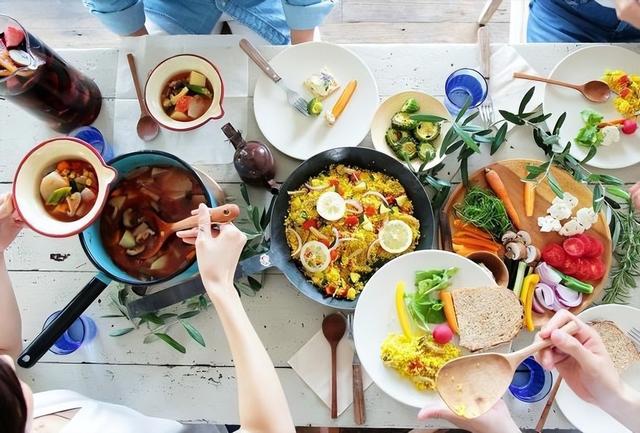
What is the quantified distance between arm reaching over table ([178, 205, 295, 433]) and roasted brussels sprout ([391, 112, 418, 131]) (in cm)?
51

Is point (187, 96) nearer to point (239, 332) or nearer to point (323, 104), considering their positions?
point (323, 104)

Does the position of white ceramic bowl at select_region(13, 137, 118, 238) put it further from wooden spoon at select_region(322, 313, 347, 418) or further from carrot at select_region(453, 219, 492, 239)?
carrot at select_region(453, 219, 492, 239)

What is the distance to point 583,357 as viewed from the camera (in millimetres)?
1032

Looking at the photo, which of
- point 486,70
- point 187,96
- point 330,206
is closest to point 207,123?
point 187,96

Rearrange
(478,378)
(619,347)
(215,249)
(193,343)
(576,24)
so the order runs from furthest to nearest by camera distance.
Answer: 1. (576,24)
2. (193,343)
3. (619,347)
4. (478,378)
5. (215,249)

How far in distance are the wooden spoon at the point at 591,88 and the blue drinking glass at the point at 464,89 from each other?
0.39ft

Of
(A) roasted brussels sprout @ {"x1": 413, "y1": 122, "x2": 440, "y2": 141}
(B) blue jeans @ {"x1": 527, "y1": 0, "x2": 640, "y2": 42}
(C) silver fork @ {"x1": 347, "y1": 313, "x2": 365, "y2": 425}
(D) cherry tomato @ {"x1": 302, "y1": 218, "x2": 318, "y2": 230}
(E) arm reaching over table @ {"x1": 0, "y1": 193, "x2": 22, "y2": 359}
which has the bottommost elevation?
(C) silver fork @ {"x1": 347, "y1": 313, "x2": 365, "y2": 425}

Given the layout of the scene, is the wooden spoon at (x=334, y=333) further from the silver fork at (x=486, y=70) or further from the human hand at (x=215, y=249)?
the silver fork at (x=486, y=70)

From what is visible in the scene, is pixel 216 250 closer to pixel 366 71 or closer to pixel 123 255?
pixel 123 255

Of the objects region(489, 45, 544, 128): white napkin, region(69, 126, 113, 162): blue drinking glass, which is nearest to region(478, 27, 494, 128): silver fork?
region(489, 45, 544, 128): white napkin

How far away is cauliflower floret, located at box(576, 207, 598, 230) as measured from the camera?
3.97 feet

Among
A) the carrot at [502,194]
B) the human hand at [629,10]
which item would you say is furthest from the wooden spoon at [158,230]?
the human hand at [629,10]

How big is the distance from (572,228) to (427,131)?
408mm

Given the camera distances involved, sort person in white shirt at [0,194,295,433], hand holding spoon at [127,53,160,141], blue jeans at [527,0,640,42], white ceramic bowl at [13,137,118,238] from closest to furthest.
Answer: person in white shirt at [0,194,295,433] < white ceramic bowl at [13,137,118,238] < hand holding spoon at [127,53,160,141] < blue jeans at [527,0,640,42]
